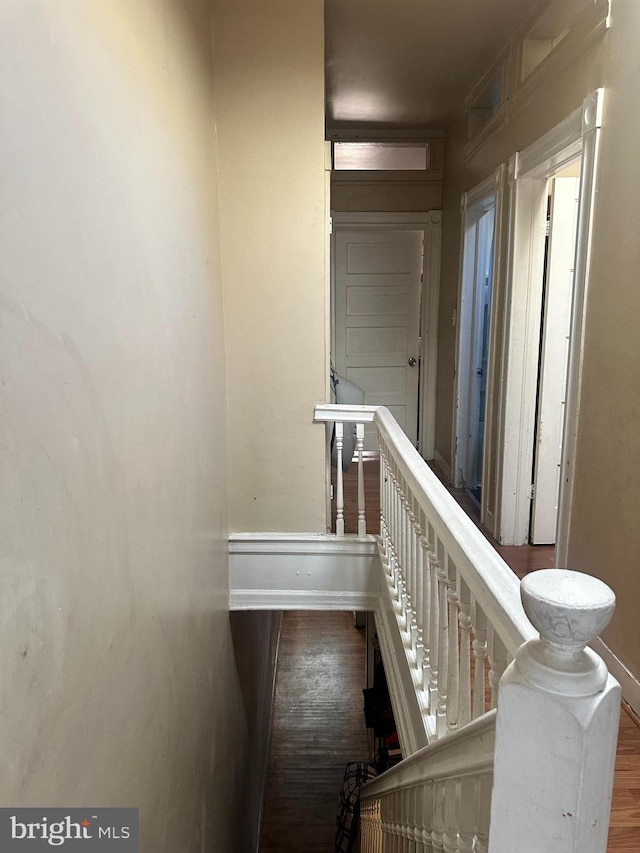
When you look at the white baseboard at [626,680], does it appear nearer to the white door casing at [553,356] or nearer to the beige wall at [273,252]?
the white door casing at [553,356]

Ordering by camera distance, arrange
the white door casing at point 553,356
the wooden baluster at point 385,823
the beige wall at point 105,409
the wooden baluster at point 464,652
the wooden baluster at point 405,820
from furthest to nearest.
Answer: the white door casing at point 553,356, the wooden baluster at point 385,823, the wooden baluster at point 405,820, the wooden baluster at point 464,652, the beige wall at point 105,409

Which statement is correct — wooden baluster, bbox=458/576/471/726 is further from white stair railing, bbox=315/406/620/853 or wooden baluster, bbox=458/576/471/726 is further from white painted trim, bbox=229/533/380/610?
white painted trim, bbox=229/533/380/610

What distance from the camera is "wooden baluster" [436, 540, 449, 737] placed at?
1.53 m

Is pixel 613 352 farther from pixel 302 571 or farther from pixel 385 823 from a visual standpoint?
pixel 385 823

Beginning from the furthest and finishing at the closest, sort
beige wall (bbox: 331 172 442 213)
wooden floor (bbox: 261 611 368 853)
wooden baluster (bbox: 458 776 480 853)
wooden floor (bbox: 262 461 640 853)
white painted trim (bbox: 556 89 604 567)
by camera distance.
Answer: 1. beige wall (bbox: 331 172 442 213)
2. wooden floor (bbox: 261 611 368 853)
3. wooden floor (bbox: 262 461 640 853)
4. white painted trim (bbox: 556 89 604 567)
5. wooden baluster (bbox: 458 776 480 853)

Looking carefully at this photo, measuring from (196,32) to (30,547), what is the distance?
6.63ft

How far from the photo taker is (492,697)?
1120 mm

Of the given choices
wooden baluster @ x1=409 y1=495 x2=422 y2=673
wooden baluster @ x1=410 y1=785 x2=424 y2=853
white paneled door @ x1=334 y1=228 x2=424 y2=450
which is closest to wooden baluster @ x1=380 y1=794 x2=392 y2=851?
wooden baluster @ x1=410 y1=785 x2=424 y2=853

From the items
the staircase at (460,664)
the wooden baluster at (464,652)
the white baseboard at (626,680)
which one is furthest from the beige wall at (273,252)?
the wooden baluster at (464,652)

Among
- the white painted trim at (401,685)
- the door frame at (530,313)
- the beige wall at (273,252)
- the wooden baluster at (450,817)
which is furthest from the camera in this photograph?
the beige wall at (273,252)

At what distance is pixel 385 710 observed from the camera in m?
4.40

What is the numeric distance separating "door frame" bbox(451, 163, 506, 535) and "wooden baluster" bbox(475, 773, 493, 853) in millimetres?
2704

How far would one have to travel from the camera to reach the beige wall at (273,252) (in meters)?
2.47

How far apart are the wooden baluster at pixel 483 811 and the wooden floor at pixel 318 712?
7.34 feet
